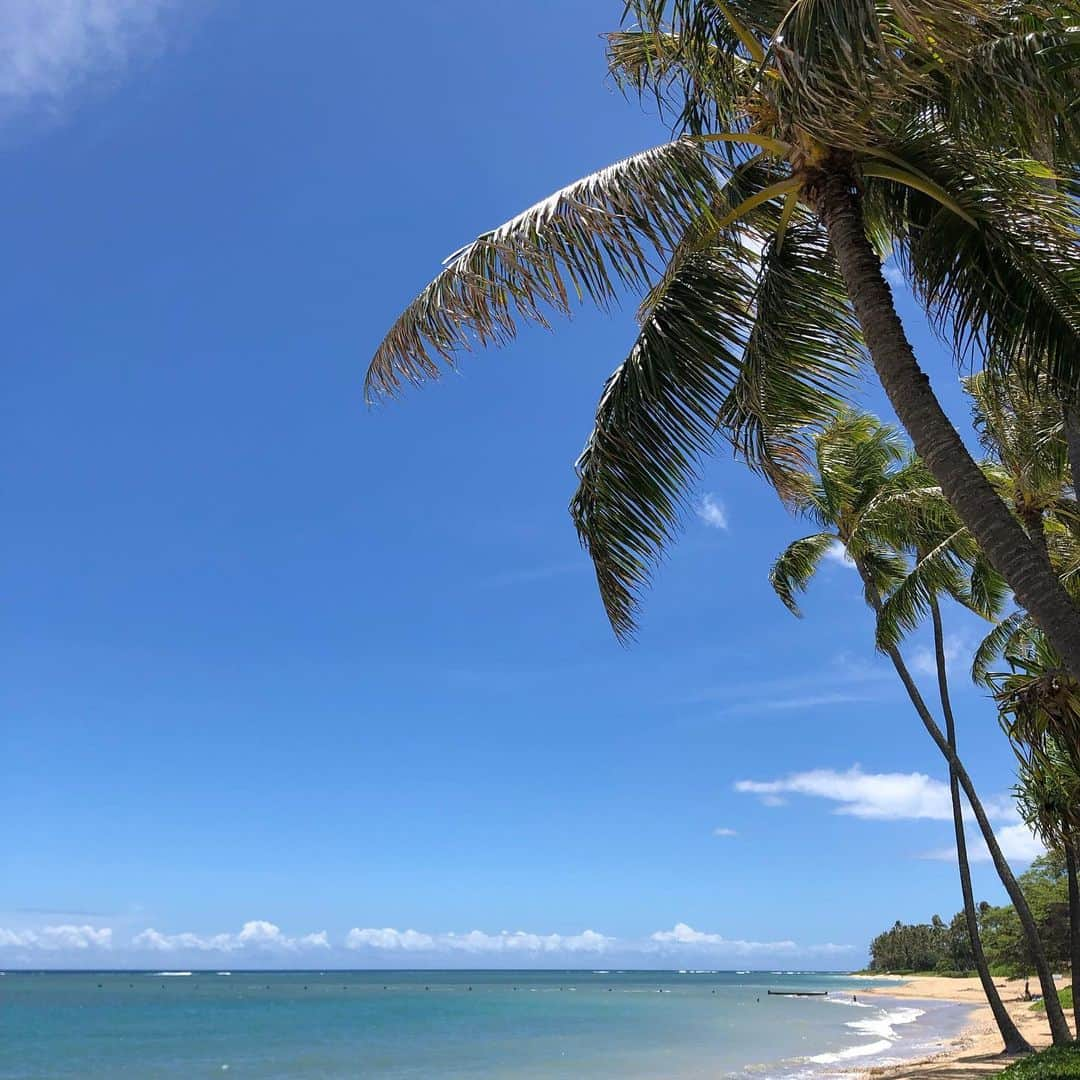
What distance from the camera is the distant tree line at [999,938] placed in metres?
38.2

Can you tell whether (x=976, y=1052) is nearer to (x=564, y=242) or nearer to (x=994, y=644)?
(x=994, y=644)

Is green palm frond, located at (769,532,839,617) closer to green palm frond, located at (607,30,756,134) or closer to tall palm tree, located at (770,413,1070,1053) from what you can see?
tall palm tree, located at (770,413,1070,1053)

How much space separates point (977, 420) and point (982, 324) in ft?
21.5

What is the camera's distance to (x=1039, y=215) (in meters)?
5.33

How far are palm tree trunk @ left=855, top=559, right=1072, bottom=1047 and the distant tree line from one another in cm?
590

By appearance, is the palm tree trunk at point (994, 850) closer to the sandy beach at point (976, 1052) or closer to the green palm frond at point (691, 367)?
the sandy beach at point (976, 1052)

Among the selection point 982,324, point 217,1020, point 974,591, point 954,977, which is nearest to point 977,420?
point 974,591

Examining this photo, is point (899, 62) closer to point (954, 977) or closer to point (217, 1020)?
point (217, 1020)

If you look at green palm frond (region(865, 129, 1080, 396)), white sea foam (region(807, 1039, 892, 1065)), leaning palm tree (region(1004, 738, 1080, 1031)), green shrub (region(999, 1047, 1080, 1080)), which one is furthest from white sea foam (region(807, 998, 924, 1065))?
green palm frond (region(865, 129, 1080, 396))

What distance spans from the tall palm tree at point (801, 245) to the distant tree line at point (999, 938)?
1894 cm

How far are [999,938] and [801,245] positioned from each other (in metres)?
60.6

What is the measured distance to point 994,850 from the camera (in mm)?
15875

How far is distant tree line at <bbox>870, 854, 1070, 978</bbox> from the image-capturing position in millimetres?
38250

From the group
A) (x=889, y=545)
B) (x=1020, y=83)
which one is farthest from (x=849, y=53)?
(x=889, y=545)
